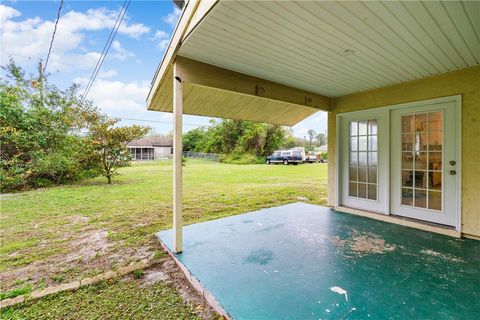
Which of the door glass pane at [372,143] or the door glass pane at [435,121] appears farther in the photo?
the door glass pane at [372,143]

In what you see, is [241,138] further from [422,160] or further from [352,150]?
[422,160]

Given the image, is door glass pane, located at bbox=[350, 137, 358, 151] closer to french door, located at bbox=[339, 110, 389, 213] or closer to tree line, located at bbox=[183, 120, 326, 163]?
french door, located at bbox=[339, 110, 389, 213]

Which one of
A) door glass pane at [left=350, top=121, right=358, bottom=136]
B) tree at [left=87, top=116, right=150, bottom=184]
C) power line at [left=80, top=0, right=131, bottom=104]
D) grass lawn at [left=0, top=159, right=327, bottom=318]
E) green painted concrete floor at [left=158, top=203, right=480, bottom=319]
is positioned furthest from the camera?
tree at [left=87, top=116, right=150, bottom=184]

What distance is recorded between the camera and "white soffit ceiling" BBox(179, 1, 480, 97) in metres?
1.70

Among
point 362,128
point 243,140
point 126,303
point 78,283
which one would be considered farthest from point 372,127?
point 243,140

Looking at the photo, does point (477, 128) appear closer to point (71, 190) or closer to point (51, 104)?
point (71, 190)

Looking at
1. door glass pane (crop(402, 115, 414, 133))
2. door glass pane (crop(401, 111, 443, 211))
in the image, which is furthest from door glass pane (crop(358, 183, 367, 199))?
door glass pane (crop(402, 115, 414, 133))

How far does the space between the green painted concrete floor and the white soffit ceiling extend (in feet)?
7.64

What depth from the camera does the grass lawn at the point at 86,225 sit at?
242 cm

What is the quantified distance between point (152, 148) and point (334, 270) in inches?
1272

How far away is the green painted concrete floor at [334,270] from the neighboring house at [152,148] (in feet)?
94.8

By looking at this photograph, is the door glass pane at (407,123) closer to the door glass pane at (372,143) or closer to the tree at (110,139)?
the door glass pane at (372,143)

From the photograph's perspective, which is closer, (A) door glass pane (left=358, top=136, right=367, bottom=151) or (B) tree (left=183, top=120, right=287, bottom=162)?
(A) door glass pane (left=358, top=136, right=367, bottom=151)

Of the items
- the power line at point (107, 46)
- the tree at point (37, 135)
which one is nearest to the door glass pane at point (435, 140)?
the power line at point (107, 46)
